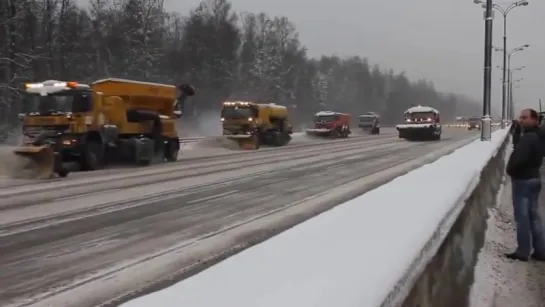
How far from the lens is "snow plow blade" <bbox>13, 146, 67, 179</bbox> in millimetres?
19859

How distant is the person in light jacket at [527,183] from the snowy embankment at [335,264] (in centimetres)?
85

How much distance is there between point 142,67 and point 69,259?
58.1 meters

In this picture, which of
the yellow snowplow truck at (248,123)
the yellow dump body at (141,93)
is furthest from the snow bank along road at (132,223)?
the yellow snowplow truck at (248,123)

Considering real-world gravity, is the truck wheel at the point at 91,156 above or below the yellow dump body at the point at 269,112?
below

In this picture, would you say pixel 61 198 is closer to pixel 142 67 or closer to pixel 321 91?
pixel 142 67

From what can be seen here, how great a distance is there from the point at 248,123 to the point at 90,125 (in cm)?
1808

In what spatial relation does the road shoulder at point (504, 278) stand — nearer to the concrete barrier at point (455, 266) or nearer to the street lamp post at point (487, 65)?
the concrete barrier at point (455, 266)

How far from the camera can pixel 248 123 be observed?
39.7 m

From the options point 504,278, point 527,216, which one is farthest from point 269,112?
point 504,278

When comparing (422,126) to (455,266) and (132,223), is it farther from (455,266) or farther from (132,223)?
(455,266)

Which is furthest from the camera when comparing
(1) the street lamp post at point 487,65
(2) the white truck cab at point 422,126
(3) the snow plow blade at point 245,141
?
(2) the white truck cab at point 422,126

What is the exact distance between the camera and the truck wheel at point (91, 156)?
22.6 meters

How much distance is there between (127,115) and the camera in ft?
84.1

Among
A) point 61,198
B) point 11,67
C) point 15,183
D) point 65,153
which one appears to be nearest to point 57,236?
point 61,198
